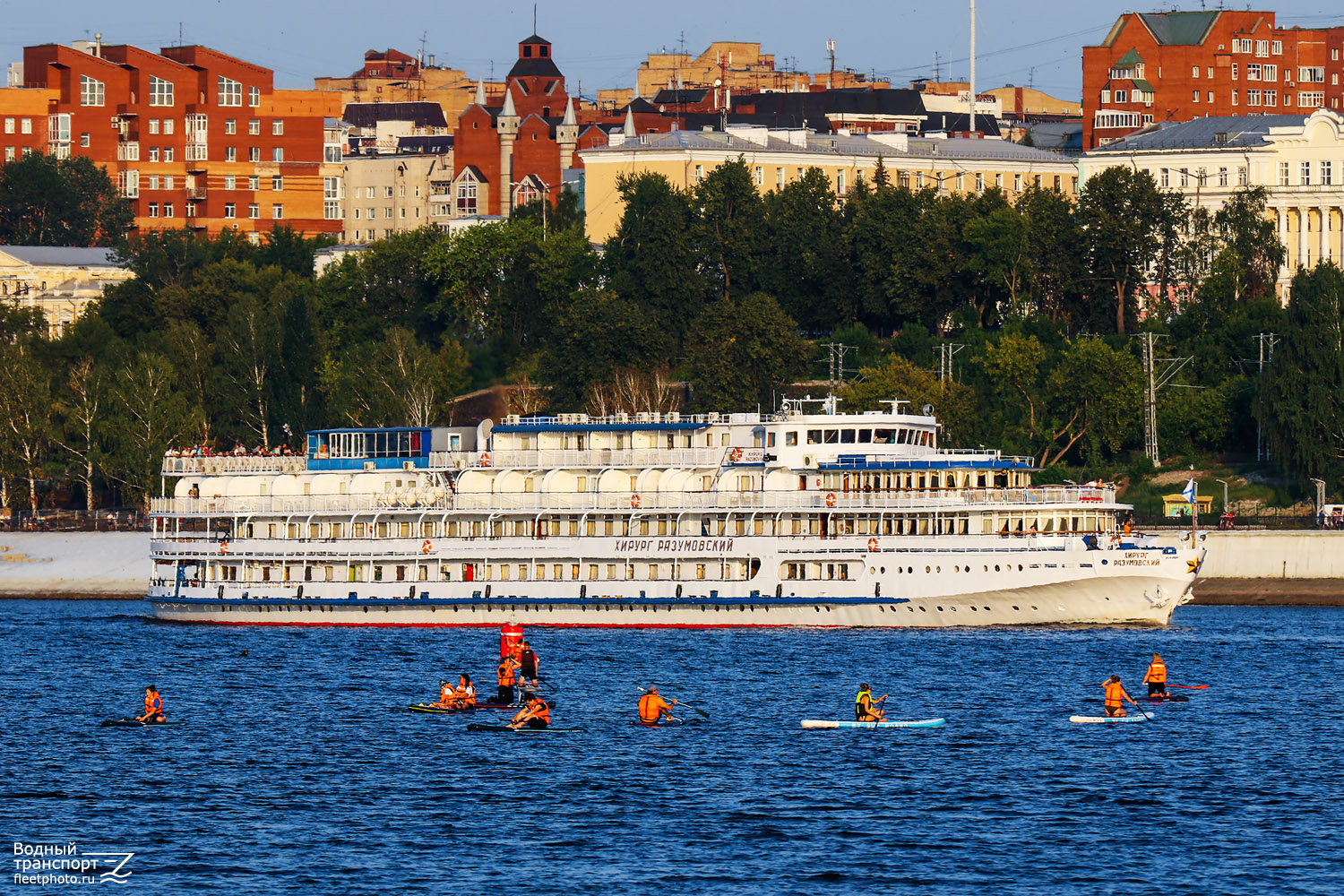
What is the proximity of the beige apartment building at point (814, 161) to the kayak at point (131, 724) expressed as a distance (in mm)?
101065

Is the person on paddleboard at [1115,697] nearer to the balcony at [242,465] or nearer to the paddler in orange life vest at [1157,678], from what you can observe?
the paddler in orange life vest at [1157,678]

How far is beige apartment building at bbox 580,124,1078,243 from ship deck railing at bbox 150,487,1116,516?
2869 inches

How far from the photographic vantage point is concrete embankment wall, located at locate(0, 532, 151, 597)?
12938cm

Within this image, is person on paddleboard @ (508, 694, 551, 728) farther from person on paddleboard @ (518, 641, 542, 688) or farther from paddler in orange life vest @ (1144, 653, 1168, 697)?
paddler in orange life vest @ (1144, 653, 1168, 697)

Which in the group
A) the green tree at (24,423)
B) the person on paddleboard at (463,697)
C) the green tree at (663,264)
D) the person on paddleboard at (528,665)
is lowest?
the person on paddleboard at (463,697)

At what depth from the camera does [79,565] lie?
130875mm

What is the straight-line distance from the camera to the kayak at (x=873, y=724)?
69.8 meters

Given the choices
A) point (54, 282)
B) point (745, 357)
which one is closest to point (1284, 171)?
point (745, 357)

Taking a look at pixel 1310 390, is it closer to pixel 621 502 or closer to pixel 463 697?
pixel 621 502

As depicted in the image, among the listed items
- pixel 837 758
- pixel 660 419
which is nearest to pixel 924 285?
pixel 660 419

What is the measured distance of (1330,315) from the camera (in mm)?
123188

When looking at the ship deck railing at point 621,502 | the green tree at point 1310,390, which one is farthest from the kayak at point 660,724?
the green tree at point 1310,390

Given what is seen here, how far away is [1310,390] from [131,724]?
69967mm

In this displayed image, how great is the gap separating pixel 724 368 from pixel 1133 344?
81.9 feet
